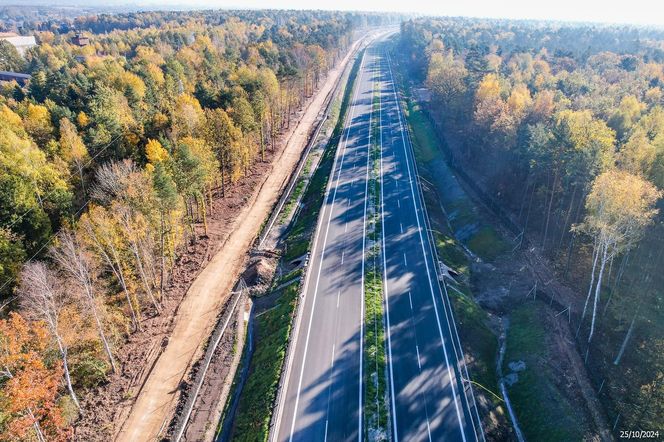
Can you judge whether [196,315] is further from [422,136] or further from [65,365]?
[422,136]

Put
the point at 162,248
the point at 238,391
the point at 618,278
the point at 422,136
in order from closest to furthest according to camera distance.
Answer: the point at 238,391, the point at 618,278, the point at 162,248, the point at 422,136

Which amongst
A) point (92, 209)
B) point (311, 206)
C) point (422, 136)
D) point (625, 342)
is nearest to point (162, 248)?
point (92, 209)

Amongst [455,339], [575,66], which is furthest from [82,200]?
[575,66]

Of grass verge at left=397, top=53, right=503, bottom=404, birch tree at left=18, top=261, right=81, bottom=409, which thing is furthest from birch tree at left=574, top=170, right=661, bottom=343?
birch tree at left=18, top=261, right=81, bottom=409

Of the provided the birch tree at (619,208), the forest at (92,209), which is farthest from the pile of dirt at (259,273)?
the birch tree at (619,208)

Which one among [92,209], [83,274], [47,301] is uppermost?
[92,209]

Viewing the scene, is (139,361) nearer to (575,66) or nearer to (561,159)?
(561,159)

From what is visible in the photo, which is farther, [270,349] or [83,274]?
[270,349]
